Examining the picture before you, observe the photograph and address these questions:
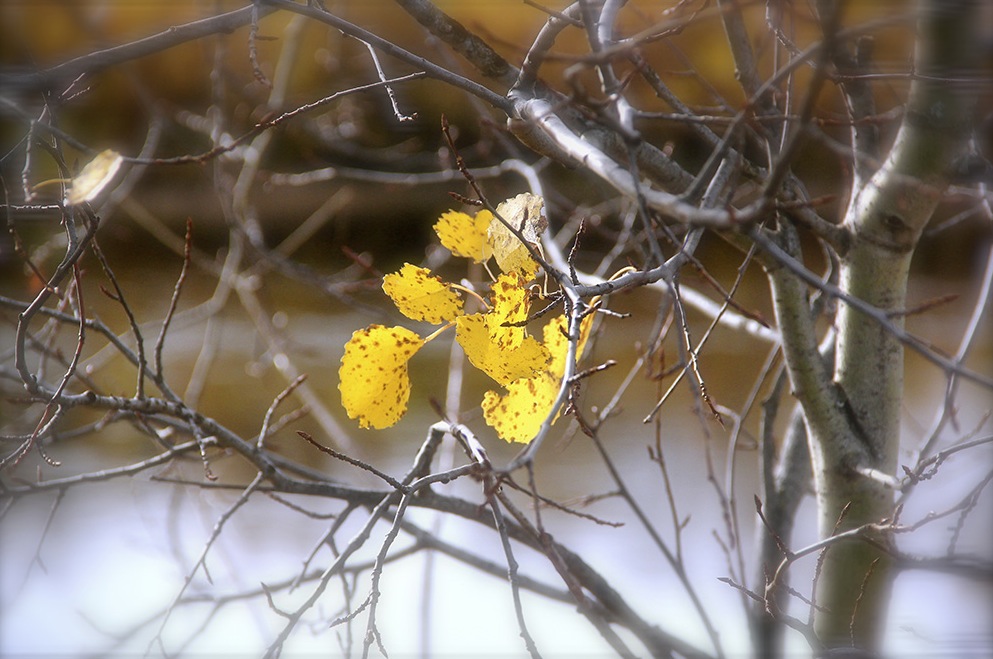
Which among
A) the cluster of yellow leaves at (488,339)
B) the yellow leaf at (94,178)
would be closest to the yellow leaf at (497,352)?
the cluster of yellow leaves at (488,339)

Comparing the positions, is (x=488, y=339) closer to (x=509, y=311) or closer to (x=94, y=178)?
(x=509, y=311)

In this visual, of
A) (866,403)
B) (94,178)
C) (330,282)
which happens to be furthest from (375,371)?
(330,282)

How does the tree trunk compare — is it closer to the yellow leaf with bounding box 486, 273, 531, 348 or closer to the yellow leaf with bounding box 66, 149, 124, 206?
the yellow leaf with bounding box 486, 273, 531, 348

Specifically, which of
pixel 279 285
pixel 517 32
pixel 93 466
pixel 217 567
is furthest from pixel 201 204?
pixel 217 567

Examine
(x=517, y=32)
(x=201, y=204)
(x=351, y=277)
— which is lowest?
(x=351, y=277)

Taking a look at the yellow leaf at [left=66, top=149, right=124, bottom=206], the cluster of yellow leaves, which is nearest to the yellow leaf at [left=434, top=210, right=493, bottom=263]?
the cluster of yellow leaves

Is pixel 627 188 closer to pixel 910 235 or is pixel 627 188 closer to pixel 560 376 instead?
pixel 560 376
